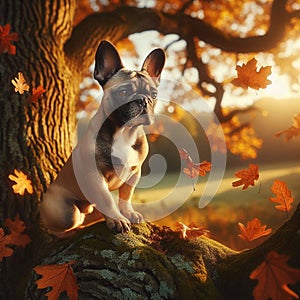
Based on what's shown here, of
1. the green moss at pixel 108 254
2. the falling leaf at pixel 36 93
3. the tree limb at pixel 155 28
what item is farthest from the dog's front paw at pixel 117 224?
the tree limb at pixel 155 28

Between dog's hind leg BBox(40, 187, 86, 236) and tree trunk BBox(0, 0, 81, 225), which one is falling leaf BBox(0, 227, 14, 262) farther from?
tree trunk BBox(0, 0, 81, 225)

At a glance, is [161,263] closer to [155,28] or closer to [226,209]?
[155,28]

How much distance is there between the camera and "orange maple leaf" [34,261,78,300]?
8.29ft

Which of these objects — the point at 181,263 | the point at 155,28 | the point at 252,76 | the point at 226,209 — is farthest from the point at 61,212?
the point at 226,209

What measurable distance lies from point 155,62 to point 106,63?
0.40 m

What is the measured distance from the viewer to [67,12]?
5129 mm

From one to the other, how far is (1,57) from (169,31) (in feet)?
8.78

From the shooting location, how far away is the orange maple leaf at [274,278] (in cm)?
195

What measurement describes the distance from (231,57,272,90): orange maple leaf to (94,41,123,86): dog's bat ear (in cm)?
101

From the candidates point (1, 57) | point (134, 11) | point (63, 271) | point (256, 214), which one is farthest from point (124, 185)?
point (256, 214)

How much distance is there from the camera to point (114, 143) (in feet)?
9.38

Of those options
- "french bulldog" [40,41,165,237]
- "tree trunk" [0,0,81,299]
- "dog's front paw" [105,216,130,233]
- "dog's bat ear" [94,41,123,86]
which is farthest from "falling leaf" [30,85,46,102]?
"dog's front paw" [105,216,130,233]

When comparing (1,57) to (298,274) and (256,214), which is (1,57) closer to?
(298,274)

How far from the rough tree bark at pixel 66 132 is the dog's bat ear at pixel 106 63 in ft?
3.92
